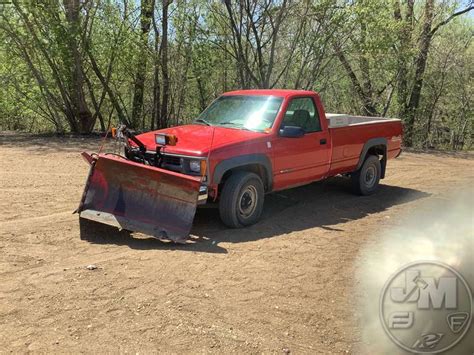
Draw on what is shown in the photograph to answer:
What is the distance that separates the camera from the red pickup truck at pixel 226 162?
5.45 meters

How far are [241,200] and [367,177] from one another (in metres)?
3.46

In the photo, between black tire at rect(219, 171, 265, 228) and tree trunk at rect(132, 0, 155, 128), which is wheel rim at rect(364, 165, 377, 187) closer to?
black tire at rect(219, 171, 265, 228)

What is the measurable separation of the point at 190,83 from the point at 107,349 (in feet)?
53.6

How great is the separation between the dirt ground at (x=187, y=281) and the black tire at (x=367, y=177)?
2.48 feet

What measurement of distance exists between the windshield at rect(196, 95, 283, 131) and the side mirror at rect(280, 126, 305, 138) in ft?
0.72

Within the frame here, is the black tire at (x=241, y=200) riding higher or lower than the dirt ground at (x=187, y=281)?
higher

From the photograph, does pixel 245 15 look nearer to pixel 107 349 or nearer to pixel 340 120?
pixel 340 120

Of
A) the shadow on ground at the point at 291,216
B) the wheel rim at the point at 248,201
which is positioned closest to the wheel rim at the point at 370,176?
the shadow on ground at the point at 291,216

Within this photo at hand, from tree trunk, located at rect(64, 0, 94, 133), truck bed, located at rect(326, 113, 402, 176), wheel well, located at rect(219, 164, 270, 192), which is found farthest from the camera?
tree trunk, located at rect(64, 0, 94, 133)

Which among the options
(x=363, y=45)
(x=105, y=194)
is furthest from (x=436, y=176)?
(x=105, y=194)

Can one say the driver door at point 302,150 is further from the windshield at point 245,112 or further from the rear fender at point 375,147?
the rear fender at point 375,147

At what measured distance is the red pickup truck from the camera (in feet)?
17.9

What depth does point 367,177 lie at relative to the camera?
854 centimetres

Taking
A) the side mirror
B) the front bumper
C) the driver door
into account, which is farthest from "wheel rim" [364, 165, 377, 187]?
the front bumper
